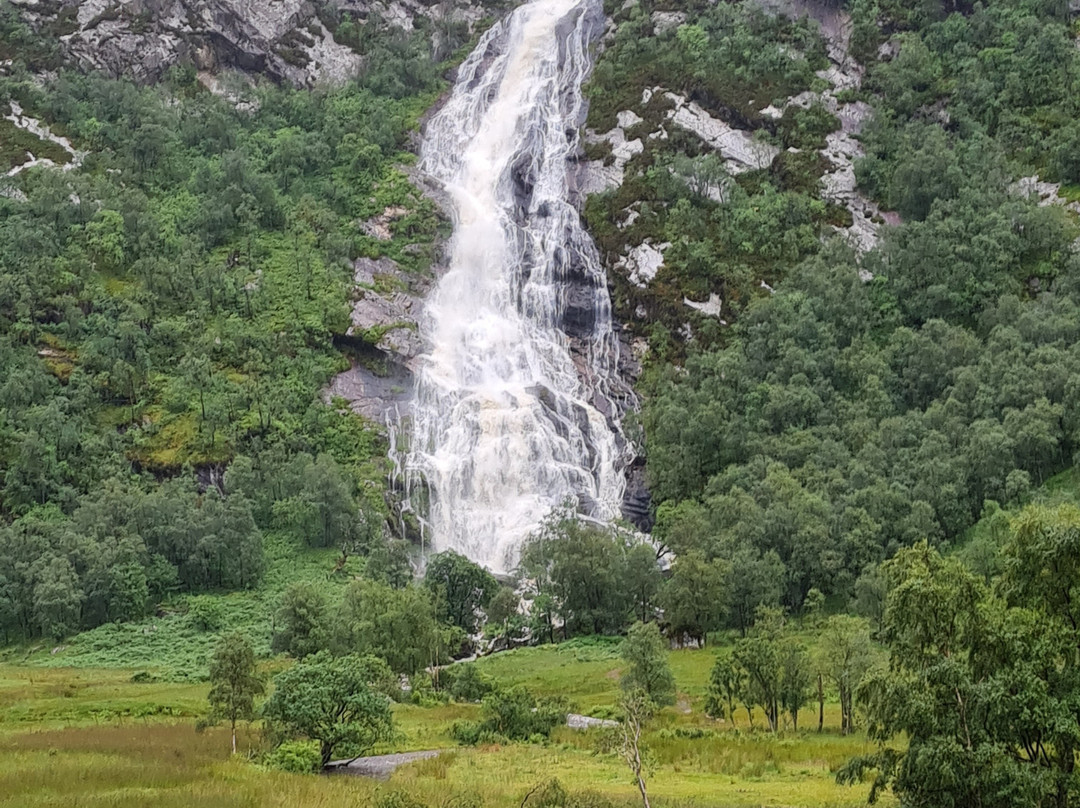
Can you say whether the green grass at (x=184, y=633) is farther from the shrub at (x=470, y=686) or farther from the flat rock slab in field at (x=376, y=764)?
the flat rock slab in field at (x=376, y=764)

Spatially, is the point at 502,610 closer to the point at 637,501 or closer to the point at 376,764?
the point at 637,501

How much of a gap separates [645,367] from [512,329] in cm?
1328

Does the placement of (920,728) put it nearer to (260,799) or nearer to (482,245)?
(260,799)

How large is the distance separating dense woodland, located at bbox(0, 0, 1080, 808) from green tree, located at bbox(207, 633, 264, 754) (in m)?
0.18

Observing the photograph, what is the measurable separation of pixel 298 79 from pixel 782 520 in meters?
94.9

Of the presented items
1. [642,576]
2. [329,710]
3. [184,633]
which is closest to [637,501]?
[642,576]

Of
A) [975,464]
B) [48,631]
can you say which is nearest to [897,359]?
[975,464]

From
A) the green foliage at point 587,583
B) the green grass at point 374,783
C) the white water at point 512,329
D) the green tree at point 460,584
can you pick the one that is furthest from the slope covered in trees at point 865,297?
the green grass at point 374,783

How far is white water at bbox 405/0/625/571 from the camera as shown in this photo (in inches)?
3300

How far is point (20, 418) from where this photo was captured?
8362 cm

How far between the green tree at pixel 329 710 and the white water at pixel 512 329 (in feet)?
166

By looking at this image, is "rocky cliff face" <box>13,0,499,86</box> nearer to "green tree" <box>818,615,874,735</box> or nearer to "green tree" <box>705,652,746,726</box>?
"green tree" <box>705,652,746,726</box>

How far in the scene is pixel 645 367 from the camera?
97250 mm

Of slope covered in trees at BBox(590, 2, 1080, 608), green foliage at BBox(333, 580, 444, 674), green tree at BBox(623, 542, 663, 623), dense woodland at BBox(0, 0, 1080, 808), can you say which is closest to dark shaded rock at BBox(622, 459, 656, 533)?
dense woodland at BBox(0, 0, 1080, 808)
